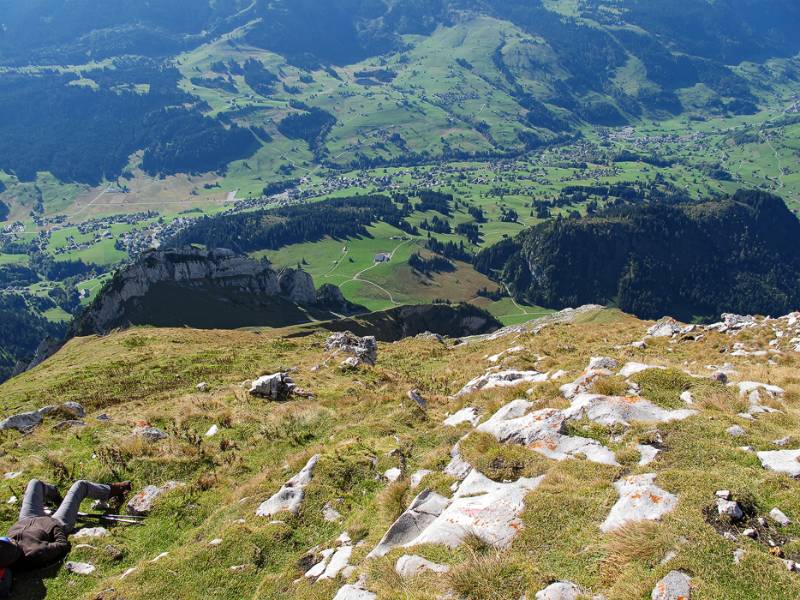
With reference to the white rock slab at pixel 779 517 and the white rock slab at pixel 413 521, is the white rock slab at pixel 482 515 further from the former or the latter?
the white rock slab at pixel 779 517

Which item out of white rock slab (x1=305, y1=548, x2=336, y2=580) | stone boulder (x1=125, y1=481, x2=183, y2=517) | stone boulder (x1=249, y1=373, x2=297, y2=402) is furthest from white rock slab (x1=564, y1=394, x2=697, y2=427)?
stone boulder (x1=249, y1=373, x2=297, y2=402)

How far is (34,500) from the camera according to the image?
57.7ft

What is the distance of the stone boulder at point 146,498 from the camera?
19148 millimetres

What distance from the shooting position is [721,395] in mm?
18750

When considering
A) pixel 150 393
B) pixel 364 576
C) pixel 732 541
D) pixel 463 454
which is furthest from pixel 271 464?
pixel 150 393

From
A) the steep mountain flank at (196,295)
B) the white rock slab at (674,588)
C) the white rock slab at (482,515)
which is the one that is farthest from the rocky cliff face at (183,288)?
the white rock slab at (674,588)

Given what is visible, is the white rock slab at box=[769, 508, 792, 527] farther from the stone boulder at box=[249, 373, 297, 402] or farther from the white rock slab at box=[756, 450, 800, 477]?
the stone boulder at box=[249, 373, 297, 402]

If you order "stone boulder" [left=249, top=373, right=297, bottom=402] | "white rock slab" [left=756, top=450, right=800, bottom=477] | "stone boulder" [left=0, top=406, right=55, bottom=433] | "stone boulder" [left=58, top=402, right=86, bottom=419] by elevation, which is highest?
"white rock slab" [left=756, top=450, right=800, bottom=477]

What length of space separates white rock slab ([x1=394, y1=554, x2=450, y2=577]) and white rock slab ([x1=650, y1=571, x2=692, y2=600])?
4.23m

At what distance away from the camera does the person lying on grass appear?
1509 centimetres

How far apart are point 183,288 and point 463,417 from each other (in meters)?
125

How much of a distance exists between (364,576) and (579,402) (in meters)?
10.7

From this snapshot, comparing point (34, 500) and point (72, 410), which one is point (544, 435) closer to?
point (34, 500)

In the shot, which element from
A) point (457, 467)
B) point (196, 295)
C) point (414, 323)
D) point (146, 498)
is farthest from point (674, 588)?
point (414, 323)
